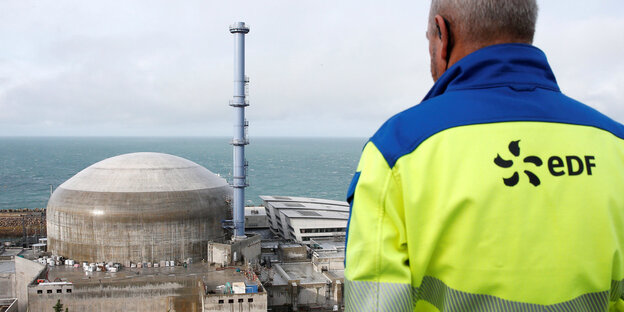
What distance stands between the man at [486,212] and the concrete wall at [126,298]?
33.1 m

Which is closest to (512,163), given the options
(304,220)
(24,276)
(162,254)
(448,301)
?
(448,301)

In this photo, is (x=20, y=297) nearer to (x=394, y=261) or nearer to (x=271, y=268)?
(x=271, y=268)

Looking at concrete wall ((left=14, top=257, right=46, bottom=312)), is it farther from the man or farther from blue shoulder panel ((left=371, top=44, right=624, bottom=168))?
blue shoulder panel ((left=371, top=44, right=624, bottom=168))

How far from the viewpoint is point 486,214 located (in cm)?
235

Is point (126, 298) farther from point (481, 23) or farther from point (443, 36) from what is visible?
point (481, 23)

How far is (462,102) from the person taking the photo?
2566 mm

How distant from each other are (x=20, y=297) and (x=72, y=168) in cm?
11164

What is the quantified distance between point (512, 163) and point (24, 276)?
44.4 metres

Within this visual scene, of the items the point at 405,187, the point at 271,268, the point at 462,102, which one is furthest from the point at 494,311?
the point at 271,268

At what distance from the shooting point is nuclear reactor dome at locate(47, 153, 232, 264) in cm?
3744

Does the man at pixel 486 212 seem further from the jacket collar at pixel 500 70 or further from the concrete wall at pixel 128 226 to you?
the concrete wall at pixel 128 226

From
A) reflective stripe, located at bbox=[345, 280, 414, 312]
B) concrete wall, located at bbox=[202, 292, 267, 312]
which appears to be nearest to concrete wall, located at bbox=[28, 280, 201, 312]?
concrete wall, located at bbox=[202, 292, 267, 312]

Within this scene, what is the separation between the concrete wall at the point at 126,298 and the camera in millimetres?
32094

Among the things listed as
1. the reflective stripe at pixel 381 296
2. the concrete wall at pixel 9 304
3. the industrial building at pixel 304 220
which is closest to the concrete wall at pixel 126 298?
the concrete wall at pixel 9 304
